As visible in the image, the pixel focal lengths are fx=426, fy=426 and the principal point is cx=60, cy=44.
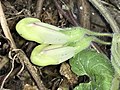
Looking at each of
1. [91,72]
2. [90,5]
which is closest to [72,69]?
[91,72]

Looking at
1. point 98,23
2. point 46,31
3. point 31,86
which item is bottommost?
point 31,86

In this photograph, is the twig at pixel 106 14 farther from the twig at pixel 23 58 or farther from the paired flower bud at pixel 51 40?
the twig at pixel 23 58

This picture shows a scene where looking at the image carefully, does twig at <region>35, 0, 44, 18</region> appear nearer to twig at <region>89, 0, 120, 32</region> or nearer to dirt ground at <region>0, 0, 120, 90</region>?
dirt ground at <region>0, 0, 120, 90</region>

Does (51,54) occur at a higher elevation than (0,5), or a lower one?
lower

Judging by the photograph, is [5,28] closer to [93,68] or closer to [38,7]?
[38,7]

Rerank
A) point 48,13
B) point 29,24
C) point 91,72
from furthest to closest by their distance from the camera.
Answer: point 48,13 < point 91,72 < point 29,24

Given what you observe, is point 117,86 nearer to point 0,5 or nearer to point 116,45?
point 116,45

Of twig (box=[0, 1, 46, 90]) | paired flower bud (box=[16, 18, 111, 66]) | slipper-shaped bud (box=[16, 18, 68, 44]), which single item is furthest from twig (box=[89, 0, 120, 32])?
twig (box=[0, 1, 46, 90])

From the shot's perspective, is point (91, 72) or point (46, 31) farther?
point (91, 72)

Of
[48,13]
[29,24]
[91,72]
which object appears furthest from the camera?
[48,13]
